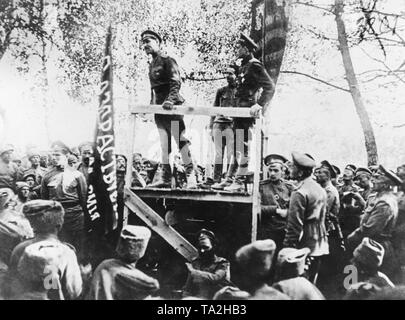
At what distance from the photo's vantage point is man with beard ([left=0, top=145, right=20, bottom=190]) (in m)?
4.73

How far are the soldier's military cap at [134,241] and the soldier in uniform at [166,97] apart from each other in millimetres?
486

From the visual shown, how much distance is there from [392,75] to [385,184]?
49.9 inches

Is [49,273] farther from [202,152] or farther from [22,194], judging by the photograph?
[202,152]

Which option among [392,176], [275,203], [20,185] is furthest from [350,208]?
[20,185]

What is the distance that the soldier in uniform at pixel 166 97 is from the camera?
4285mm

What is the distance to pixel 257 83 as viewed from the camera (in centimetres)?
441

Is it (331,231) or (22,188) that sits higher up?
(22,188)

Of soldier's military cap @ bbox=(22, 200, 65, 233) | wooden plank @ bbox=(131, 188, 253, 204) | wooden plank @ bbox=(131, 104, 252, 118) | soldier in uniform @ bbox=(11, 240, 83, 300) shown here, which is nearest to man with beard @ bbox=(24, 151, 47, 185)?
soldier's military cap @ bbox=(22, 200, 65, 233)

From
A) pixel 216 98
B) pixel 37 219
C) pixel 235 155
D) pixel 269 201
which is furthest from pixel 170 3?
pixel 37 219

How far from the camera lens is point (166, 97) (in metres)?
4.41

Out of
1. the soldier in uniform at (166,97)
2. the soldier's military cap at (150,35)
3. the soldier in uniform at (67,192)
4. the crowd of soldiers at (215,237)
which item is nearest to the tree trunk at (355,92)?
A: the crowd of soldiers at (215,237)

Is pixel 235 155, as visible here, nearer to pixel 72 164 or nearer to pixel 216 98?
pixel 216 98

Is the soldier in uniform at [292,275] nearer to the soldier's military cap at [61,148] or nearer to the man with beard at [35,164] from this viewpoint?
the soldier's military cap at [61,148]
